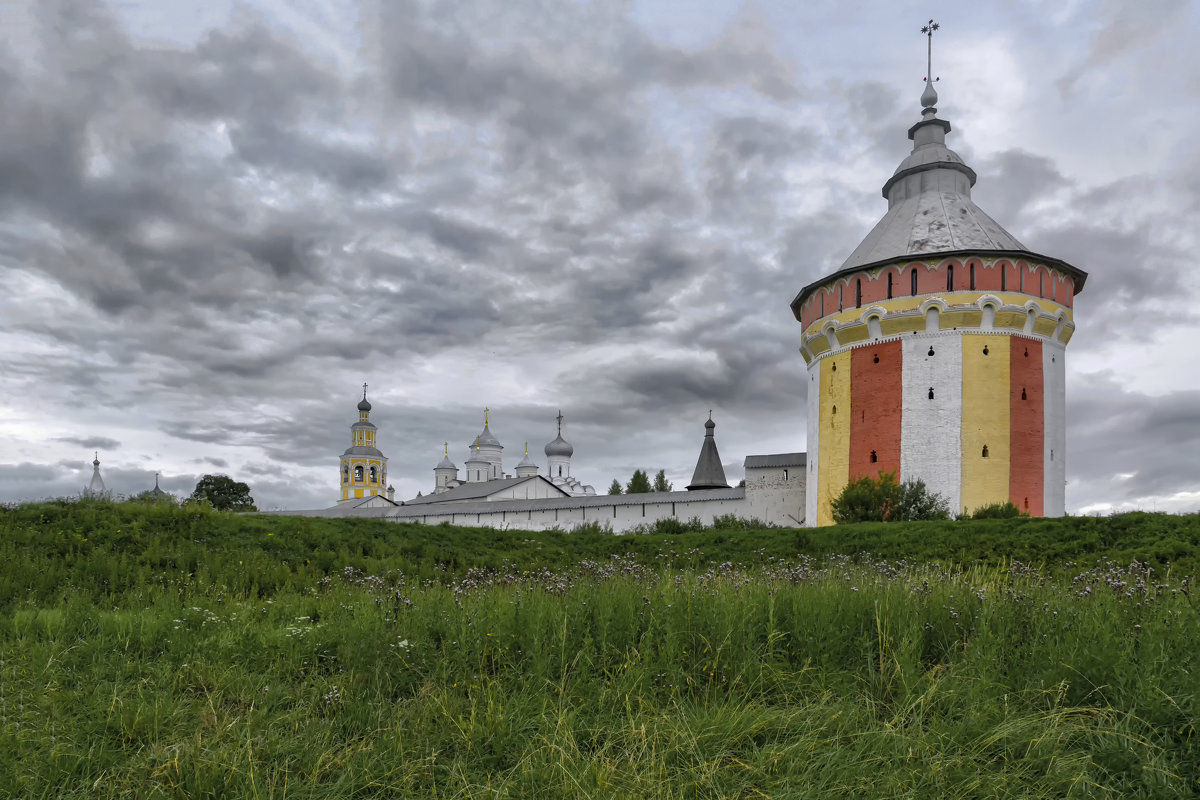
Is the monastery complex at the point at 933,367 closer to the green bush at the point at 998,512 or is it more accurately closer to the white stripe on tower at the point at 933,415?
the white stripe on tower at the point at 933,415

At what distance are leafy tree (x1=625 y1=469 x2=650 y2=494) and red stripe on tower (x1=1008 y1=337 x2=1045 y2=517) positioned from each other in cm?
2516

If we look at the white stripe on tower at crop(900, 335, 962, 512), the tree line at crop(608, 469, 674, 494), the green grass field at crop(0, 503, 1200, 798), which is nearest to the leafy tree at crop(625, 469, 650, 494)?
the tree line at crop(608, 469, 674, 494)

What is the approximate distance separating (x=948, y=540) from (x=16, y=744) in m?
Result: 14.4

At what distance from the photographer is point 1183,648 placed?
3.98 meters

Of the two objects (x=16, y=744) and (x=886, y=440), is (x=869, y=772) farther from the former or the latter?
(x=886, y=440)

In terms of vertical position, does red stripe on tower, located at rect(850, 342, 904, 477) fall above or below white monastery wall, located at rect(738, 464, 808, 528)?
above

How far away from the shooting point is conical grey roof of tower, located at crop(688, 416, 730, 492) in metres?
36.7

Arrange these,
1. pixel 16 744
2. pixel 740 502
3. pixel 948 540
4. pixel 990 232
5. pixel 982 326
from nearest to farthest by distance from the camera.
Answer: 1. pixel 16 744
2. pixel 948 540
3. pixel 982 326
4. pixel 990 232
5. pixel 740 502

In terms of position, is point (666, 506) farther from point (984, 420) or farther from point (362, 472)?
point (362, 472)

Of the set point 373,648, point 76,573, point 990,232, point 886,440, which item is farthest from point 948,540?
point 990,232

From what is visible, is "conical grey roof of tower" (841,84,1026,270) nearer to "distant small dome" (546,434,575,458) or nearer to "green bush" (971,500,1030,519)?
"green bush" (971,500,1030,519)

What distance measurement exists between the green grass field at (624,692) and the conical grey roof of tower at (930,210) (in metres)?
21.3

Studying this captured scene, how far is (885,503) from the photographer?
2077cm

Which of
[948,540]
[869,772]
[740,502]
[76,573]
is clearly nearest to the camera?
[869,772]
